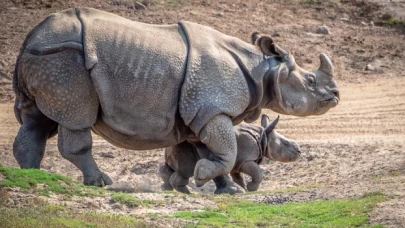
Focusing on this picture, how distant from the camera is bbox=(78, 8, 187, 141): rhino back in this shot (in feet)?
62.2

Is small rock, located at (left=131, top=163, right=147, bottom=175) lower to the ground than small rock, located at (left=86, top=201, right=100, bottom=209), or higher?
lower

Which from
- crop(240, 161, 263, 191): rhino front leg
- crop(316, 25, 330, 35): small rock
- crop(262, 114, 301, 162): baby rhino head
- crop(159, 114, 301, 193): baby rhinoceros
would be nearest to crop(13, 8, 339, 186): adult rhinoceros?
crop(159, 114, 301, 193): baby rhinoceros

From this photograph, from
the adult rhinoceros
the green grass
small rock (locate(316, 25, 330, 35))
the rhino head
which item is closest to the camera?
the green grass

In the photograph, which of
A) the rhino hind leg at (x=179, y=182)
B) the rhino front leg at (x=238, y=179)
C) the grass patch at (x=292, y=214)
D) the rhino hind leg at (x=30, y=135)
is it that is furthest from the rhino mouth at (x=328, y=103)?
the rhino hind leg at (x=30, y=135)

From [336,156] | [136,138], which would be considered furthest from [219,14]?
[136,138]

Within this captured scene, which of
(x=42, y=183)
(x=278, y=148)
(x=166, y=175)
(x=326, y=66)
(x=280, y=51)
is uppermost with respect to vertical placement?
(x=280, y=51)

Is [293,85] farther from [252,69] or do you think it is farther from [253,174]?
[253,174]

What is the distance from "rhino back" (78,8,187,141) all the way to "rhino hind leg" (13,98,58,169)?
845 millimetres

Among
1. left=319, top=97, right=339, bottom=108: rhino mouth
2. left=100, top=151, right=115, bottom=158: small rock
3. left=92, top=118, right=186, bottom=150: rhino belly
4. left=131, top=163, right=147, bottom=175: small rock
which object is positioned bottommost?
left=100, top=151, right=115, bottom=158: small rock

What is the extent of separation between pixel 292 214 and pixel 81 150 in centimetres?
306

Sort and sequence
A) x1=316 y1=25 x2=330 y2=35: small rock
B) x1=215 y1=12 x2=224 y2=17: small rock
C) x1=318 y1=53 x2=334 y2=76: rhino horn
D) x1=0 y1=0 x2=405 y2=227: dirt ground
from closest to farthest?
x1=0 y1=0 x2=405 y2=227: dirt ground < x1=318 y1=53 x2=334 y2=76: rhino horn < x1=215 y1=12 x2=224 y2=17: small rock < x1=316 y1=25 x2=330 y2=35: small rock

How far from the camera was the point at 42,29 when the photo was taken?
19.1 metres

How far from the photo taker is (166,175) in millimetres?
20922

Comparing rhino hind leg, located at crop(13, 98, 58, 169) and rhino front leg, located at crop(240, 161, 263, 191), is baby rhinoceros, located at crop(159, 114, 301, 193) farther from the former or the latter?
rhino hind leg, located at crop(13, 98, 58, 169)
